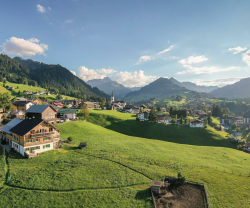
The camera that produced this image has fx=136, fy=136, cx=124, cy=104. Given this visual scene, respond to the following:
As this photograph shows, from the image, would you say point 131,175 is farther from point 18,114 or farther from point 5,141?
point 18,114

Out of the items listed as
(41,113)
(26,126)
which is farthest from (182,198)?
(41,113)

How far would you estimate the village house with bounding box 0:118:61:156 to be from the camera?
35.6 metres

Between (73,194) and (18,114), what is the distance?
8030 centimetres

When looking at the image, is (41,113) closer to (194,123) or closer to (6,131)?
(6,131)

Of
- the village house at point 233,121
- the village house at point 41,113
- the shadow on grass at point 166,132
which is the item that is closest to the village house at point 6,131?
the village house at point 41,113

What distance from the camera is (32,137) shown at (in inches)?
1425

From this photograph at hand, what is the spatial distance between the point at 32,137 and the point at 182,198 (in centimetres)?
3740

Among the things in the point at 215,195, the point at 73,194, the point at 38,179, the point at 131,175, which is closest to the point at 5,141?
the point at 38,179

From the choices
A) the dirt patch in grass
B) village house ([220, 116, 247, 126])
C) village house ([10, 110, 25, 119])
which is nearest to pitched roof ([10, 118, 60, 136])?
the dirt patch in grass

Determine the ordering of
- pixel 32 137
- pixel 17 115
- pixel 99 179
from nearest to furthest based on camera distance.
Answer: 1. pixel 99 179
2. pixel 32 137
3. pixel 17 115

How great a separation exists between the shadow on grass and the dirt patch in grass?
147 feet

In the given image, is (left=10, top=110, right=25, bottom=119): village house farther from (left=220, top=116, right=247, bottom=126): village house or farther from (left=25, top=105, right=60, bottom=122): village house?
(left=220, top=116, right=247, bottom=126): village house

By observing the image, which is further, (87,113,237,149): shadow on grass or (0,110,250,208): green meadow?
(87,113,237,149): shadow on grass

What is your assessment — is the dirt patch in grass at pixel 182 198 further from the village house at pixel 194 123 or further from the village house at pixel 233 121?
the village house at pixel 233 121
